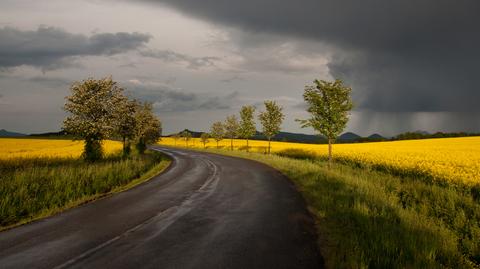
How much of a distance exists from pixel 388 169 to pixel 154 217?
746 inches

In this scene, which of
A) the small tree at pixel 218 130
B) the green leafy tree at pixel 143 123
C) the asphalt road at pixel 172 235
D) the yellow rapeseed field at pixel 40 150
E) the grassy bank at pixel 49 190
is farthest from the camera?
the small tree at pixel 218 130

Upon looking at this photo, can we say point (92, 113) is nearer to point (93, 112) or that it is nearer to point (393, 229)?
point (93, 112)

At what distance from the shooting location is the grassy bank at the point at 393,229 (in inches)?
242

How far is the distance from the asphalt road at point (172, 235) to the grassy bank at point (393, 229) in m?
0.55

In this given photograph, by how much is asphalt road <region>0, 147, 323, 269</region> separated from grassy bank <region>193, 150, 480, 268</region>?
1.80ft

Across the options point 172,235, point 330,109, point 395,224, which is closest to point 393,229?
point 395,224

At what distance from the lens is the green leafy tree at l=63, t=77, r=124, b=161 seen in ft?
86.4

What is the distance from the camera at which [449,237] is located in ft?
24.9

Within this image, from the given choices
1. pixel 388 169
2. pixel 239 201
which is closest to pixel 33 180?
pixel 239 201

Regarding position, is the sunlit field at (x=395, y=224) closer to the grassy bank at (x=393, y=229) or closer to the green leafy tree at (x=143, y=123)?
the grassy bank at (x=393, y=229)

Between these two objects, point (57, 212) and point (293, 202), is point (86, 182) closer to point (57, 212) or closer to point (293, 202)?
point (57, 212)

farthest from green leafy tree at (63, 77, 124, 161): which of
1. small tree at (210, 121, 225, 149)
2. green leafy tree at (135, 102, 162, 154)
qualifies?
small tree at (210, 121, 225, 149)

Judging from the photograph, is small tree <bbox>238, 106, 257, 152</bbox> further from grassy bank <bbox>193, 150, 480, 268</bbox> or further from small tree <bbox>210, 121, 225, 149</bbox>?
grassy bank <bbox>193, 150, 480, 268</bbox>

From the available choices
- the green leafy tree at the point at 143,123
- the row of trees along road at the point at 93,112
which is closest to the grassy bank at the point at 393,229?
the row of trees along road at the point at 93,112
